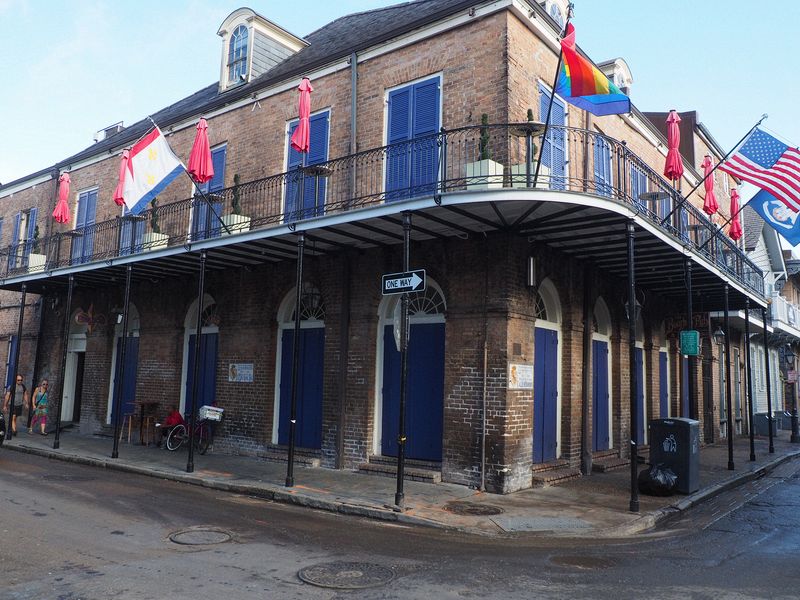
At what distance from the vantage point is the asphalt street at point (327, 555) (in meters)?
5.22

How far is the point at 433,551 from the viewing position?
6629 millimetres

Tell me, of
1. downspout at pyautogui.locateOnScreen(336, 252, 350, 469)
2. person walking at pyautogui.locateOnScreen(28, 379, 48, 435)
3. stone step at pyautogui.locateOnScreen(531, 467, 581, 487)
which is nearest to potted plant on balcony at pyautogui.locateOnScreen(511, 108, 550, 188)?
downspout at pyautogui.locateOnScreen(336, 252, 350, 469)

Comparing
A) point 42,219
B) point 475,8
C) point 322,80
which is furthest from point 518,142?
point 42,219

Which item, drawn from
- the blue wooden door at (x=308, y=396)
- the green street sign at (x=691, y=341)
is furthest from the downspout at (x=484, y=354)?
the green street sign at (x=691, y=341)

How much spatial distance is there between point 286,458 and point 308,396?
129 centimetres

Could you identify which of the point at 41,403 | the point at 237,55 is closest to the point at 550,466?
the point at 237,55

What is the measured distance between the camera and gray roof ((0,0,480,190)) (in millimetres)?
11922

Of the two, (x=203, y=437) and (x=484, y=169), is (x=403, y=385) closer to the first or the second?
(x=484, y=169)

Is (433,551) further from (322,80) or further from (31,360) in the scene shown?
(31,360)

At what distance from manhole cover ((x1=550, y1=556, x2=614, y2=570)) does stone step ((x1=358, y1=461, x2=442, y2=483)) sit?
4.06 m

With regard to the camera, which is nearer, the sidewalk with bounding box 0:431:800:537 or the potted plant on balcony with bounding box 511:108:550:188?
the sidewalk with bounding box 0:431:800:537

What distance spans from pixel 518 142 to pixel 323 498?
6.29 m

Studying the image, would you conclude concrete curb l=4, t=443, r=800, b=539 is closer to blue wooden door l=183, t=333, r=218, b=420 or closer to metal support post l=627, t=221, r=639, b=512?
metal support post l=627, t=221, r=639, b=512

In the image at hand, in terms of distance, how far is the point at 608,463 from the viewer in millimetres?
12969
